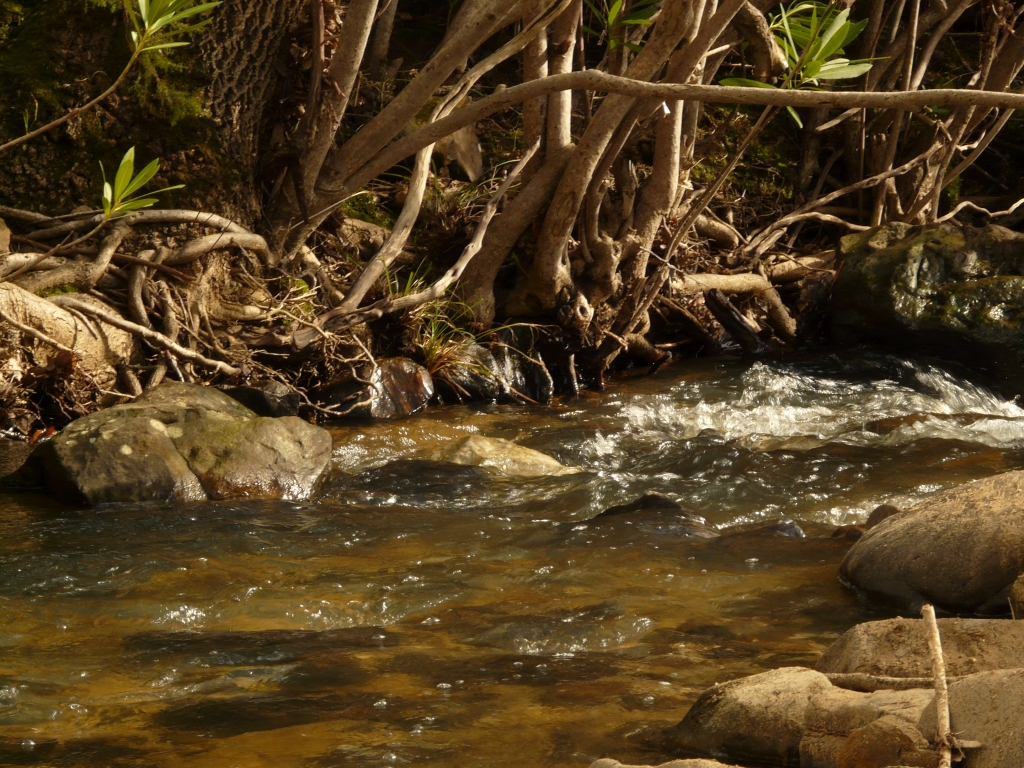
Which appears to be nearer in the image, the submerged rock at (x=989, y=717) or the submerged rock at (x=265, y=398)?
the submerged rock at (x=989, y=717)

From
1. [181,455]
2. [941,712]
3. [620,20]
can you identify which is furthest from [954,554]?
[620,20]

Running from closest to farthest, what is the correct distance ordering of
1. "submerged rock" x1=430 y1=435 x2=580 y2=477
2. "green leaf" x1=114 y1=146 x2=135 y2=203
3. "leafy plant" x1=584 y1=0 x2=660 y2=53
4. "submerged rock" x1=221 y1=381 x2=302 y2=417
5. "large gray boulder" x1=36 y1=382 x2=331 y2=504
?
1. "green leaf" x1=114 y1=146 x2=135 y2=203
2. "large gray boulder" x1=36 y1=382 x2=331 y2=504
3. "submerged rock" x1=430 y1=435 x2=580 y2=477
4. "submerged rock" x1=221 y1=381 x2=302 y2=417
5. "leafy plant" x1=584 y1=0 x2=660 y2=53

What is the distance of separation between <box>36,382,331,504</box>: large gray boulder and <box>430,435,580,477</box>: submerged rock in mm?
752

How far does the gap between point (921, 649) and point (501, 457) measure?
10.6ft

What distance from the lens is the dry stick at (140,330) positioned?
5469mm

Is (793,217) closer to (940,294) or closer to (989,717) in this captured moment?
(940,294)

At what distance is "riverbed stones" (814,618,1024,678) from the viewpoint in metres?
2.43

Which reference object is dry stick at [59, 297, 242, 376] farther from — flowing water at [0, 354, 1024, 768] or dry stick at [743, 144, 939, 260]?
dry stick at [743, 144, 939, 260]

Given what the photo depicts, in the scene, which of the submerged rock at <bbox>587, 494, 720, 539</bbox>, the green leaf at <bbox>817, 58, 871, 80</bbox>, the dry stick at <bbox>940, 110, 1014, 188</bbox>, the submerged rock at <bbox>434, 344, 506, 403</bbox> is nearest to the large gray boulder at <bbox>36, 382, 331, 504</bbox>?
the submerged rock at <bbox>587, 494, 720, 539</bbox>

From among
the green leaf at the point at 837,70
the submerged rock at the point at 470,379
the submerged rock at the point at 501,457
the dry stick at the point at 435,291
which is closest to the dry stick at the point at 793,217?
the dry stick at the point at 435,291

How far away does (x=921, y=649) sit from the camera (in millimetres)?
2494

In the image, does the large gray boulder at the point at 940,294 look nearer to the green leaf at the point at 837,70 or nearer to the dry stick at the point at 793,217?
the dry stick at the point at 793,217

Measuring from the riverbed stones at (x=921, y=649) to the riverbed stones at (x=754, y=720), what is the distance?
7.4 inches

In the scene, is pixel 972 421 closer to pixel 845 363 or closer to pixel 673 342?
pixel 845 363
